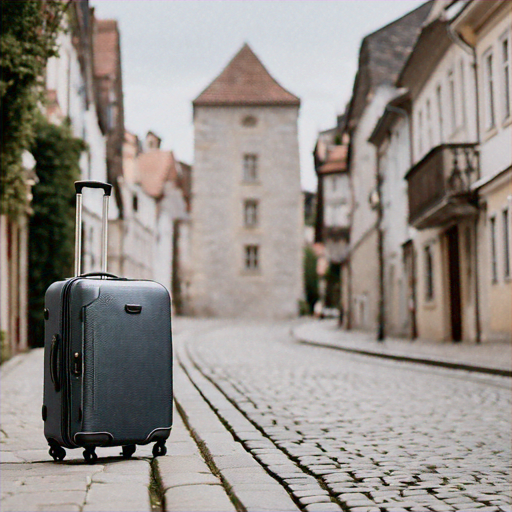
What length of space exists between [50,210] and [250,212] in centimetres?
4241

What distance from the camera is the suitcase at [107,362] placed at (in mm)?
5523

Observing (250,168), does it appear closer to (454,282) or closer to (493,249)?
(454,282)

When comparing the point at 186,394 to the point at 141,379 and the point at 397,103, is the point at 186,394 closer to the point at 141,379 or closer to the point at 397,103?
the point at 141,379

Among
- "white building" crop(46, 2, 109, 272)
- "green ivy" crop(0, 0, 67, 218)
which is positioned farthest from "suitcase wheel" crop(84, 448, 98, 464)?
"white building" crop(46, 2, 109, 272)

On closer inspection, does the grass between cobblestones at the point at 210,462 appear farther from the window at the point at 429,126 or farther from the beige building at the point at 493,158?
Result: the window at the point at 429,126

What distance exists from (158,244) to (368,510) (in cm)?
5761

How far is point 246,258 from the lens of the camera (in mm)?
62688

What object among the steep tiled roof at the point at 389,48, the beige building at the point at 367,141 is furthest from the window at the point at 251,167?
the steep tiled roof at the point at 389,48

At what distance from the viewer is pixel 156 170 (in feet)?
222

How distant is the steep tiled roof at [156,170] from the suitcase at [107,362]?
55.5m

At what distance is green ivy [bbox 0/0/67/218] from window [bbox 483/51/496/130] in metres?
11.6

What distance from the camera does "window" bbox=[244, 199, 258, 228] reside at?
206 ft

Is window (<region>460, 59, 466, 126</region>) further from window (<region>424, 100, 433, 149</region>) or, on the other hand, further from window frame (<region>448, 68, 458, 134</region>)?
window (<region>424, 100, 433, 149</region>)

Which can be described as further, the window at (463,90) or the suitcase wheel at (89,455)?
the window at (463,90)
